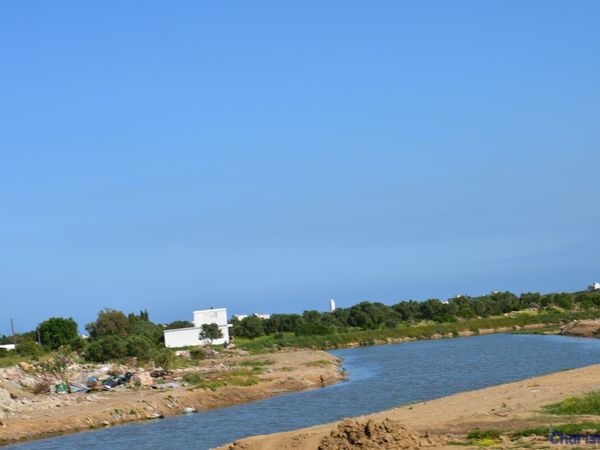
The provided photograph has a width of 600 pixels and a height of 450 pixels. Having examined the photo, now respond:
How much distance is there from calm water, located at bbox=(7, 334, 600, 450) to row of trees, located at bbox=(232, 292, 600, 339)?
125ft

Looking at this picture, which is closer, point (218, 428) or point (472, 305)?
point (218, 428)

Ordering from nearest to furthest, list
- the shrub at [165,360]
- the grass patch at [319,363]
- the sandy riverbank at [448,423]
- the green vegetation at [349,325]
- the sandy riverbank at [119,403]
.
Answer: the sandy riverbank at [448,423]
the sandy riverbank at [119,403]
the shrub at [165,360]
the grass patch at [319,363]
the green vegetation at [349,325]

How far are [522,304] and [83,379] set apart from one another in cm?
10590

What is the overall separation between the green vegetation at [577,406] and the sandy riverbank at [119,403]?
24222mm

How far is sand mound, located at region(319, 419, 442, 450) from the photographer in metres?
22.2

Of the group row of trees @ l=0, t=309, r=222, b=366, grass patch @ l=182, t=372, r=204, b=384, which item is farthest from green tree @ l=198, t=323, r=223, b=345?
grass patch @ l=182, t=372, r=204, b=384

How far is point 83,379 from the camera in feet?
187

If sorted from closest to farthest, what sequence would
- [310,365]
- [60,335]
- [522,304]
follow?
[310,365] → [60,335] → [522,304]

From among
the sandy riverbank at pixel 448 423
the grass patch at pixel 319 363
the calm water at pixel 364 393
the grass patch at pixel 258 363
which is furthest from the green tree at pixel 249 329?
the sandy riverbank at pixel 448 423

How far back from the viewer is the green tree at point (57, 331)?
105562mm

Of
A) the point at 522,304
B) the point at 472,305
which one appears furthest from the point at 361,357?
the point at 522,304

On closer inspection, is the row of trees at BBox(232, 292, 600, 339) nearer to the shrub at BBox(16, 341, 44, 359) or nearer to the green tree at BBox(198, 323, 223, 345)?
the green tree at BBox(198, 323, 223, 345)

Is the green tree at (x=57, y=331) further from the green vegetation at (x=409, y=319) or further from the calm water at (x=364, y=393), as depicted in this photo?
the calm water at (x=364, y=393)

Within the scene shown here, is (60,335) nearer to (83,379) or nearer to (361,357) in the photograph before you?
(361,357)
